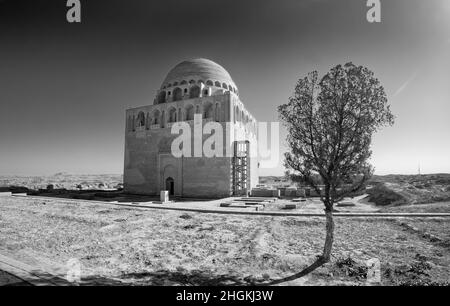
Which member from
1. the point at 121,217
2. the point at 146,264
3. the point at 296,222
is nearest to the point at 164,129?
the point at 121,217

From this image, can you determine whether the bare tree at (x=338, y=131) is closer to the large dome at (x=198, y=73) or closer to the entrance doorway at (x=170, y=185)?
the entrance doorway at (x=170, y=185)

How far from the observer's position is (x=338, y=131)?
7133 millimetres

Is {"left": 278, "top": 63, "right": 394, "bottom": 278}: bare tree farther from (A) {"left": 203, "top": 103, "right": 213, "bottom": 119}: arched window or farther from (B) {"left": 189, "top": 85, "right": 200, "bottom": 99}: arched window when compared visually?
(B) {"left": 189, "top": 85, "right": 200, "bottom": 99}: arched window

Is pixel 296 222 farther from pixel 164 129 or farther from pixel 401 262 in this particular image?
pixel 164 129

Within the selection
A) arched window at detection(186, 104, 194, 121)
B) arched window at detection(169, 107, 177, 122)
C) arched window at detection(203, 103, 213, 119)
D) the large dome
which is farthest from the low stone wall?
the large dome

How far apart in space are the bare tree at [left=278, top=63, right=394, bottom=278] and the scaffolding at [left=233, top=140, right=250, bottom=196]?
18327 mm

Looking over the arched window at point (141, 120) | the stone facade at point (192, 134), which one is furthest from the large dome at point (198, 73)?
the arched window at point (141, 120)

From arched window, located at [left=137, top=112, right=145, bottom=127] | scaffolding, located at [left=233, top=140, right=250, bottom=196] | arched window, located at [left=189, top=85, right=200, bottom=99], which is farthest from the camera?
arched window, located at [left=137, top=112, right=145, bottom=127]

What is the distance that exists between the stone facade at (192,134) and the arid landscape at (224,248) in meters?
11.6

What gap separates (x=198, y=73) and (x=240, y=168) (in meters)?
15.3

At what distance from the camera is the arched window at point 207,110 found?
1070 inches

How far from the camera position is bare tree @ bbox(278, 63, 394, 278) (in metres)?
6.99

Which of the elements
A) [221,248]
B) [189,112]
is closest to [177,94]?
[189,112]

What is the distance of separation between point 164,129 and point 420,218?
25.4 meters
